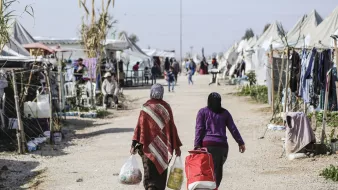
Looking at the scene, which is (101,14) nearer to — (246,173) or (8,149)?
(8,149)

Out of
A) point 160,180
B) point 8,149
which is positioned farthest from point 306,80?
point 160,180

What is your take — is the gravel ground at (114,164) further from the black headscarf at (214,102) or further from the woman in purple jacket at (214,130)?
the black headscarf at (214,102)

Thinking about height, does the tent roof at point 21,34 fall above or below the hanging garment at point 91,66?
above

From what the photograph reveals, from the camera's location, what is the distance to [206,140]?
23.1 feet

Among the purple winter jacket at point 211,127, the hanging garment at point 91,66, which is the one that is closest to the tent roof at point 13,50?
the hanging garment at point 91,66

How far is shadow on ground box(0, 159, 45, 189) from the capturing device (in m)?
9.53

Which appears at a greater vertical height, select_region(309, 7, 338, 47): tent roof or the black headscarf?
select_region(309, 7, 338, 47): tent roof

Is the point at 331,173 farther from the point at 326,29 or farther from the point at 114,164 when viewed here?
the point at 326,29

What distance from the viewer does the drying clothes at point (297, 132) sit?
1102cm

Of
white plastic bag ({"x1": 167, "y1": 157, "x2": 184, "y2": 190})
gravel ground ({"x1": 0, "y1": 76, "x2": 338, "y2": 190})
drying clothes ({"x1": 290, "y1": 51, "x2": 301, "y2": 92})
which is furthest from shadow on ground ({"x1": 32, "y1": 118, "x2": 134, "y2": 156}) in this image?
white plastic bag ({"x1": 167, "y1": 157, "x2": 184, "y2": 190})

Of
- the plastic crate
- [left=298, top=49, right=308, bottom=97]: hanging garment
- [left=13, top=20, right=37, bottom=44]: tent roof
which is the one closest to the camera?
the plastic crate

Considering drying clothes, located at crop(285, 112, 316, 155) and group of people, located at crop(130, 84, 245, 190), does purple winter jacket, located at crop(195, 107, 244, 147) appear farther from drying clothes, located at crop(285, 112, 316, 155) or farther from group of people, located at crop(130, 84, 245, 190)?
drying clothes, located at crop(285, 112, 316, 155)

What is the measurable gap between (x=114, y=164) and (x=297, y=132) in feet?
10.9

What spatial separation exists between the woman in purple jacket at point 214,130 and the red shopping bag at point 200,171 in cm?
49
